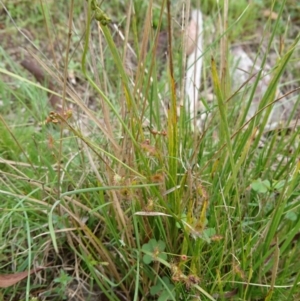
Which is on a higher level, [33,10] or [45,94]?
[33,10]

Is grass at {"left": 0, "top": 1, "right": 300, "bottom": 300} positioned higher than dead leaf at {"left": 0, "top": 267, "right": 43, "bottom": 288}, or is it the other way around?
grass at {"left": 0, "top": 1, "right": 300, "bottom": 300}

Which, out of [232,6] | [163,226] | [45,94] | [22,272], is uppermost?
[232,6]

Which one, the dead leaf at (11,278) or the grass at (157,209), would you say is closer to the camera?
the grass at (157,209)

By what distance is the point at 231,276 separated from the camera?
1.08m

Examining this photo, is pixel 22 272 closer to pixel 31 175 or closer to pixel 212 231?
pixel 31 175

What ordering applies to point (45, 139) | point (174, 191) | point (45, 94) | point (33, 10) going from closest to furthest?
1. point (174, 191)
2. point (45, 139)
3. point (45, 94)
4. point (33, 10)

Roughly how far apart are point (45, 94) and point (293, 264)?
3.20 feet

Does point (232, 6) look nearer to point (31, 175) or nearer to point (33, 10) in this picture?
point (33, 10)

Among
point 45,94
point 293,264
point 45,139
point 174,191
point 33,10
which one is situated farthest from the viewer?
point 33,10

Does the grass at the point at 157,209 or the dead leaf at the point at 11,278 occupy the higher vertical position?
the grass at the point at 157,209

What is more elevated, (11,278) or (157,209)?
(157,209)

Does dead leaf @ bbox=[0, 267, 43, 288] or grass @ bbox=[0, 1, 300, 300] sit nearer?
grass @ bbox=[0, 1, 300, 300]

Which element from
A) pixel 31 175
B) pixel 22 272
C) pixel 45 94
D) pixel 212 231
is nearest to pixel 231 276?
pixel 212 231

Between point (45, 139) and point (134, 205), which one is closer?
point (134, 205)
